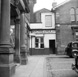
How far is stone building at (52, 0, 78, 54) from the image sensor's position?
76.5ft

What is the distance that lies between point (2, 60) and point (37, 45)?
18.6 metres

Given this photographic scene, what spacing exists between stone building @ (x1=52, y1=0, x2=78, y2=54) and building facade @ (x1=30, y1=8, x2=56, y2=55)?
101cm

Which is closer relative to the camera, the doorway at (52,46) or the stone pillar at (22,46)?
the stone pillar at (22,46)

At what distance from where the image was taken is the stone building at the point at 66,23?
23312mm

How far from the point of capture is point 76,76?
6531mm

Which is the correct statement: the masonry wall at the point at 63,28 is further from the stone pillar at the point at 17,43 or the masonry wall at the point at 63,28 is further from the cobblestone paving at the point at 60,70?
the stone pillar at the point at 17,43

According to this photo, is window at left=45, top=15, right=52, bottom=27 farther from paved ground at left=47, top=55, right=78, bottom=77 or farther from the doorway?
paved ground at left=47, top=55, right=78, bottom=77

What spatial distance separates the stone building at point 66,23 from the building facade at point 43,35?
1013 millimetres

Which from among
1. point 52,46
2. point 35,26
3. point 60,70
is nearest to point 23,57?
point 60,70

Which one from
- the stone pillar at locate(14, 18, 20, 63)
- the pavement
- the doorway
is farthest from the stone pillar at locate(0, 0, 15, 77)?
the doorway

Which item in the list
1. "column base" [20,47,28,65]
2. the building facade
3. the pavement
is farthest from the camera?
the building facade

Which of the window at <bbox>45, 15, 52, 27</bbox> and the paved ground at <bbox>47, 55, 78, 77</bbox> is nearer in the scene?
the paved ground at <bbox>47, 55, 78, 77</bbox>

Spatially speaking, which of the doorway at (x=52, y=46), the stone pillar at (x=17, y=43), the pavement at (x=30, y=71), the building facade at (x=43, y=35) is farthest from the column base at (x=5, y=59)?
the doorway at (x=52, y=46)

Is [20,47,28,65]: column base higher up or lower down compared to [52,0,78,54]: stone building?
lower down
